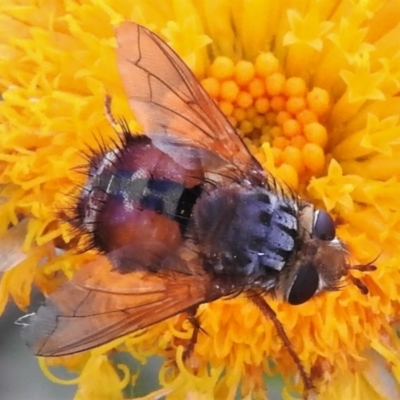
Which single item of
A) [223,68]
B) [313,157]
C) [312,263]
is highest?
[223,68]

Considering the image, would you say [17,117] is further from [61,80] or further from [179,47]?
[179,47]

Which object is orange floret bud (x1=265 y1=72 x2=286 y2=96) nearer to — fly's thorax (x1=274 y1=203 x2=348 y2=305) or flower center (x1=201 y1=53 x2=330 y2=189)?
flower center (x1=201 y1=53 x2=330 y2=189)

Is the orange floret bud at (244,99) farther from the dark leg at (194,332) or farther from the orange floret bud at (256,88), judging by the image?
the dark leg at (194,332)

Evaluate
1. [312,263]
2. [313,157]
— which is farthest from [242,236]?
[313,157]

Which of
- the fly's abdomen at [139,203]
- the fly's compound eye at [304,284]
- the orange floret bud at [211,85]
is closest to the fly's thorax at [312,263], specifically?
the fly's compound eye at [304,284]

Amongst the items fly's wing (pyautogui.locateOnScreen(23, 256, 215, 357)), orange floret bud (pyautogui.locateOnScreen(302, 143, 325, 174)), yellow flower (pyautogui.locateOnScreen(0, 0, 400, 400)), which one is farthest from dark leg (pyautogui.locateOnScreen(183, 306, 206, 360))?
orange floret bud (pyautogui.locateOnScreen(302, 143, 325, 174))

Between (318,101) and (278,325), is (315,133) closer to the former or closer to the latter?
(318,101)

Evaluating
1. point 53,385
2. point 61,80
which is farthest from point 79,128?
point 53,385
